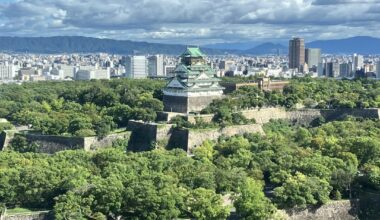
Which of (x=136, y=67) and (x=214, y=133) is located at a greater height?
(x=136, y=67)

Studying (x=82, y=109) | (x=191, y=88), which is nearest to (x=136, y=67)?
(x=82, y=109)

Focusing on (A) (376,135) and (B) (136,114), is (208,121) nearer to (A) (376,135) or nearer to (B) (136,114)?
(B) (136,114)

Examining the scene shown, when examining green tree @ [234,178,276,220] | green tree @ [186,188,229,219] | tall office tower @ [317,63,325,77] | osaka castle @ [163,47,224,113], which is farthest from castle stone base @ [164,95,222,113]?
tall office tower @ [317,63,325,77]

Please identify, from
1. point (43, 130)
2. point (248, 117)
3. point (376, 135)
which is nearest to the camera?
point (376, 135)

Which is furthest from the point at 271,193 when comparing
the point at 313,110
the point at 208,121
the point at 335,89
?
the point at 335,89

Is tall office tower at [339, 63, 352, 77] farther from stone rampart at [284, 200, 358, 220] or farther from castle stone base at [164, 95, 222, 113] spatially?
stone rampart at [284, 200, 358, 220]

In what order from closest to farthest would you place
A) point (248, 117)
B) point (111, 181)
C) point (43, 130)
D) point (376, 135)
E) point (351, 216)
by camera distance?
1. point (111, 181)
2. point (351, 216)
3. point (376, 135)
4. point (43, 130)
5. point (248, 117)

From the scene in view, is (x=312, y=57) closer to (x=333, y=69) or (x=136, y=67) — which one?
(x=333, y=69)
